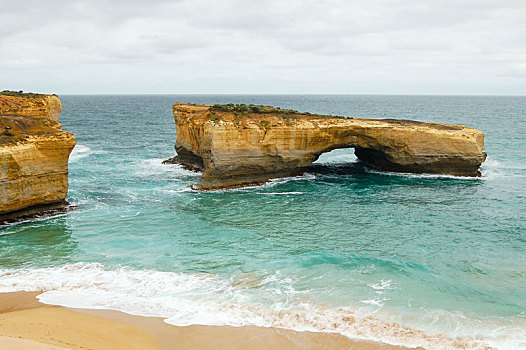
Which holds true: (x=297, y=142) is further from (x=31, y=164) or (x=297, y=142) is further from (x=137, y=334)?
(x=137, y=334)

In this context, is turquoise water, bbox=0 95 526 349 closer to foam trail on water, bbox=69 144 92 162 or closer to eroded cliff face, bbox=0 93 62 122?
eroded cliff face, bbox=0 93 62 122

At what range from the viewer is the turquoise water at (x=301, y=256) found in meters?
15.8

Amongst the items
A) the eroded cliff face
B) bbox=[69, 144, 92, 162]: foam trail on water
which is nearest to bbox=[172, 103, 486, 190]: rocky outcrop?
the eroded cliff face

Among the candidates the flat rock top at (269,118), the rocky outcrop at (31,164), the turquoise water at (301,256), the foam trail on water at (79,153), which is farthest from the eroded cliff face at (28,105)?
the flat rock top at (269,118)

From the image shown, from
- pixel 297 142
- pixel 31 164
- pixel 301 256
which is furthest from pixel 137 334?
pixel 297 142

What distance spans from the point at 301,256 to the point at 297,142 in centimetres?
1740

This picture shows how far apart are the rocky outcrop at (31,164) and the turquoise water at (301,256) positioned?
5.02ft

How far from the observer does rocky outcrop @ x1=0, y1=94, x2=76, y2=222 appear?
24422mm

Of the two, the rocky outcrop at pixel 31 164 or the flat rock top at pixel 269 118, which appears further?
the flat rock top at pixel 269 118

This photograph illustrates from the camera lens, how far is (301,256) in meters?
21.0

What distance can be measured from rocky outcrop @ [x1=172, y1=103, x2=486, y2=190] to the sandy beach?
2027 centimetres

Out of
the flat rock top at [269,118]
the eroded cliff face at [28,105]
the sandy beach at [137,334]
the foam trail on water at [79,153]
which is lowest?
the sandy beach at [137,334]

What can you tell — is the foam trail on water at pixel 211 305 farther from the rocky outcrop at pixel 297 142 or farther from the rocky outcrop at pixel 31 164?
the rocky outcrop at pixel 297 142

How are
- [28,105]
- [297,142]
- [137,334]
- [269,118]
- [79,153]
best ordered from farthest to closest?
[79,153]
[28,105]
[269,118]
[297,142]
[137,334]
